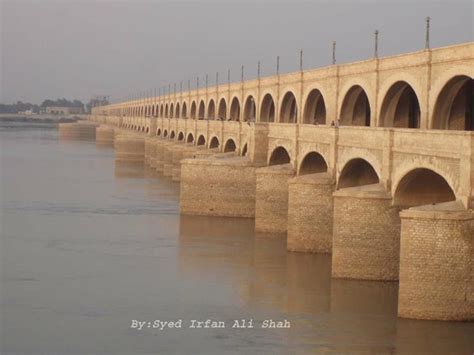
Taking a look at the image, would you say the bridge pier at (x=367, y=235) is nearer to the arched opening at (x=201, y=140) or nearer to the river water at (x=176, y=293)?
the river water at (x=176, y=293)

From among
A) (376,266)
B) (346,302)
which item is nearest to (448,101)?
(376,266)

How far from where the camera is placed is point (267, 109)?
50.6 meters

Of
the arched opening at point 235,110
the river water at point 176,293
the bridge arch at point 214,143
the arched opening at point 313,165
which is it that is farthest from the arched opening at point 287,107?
the arched opening at point 235,110

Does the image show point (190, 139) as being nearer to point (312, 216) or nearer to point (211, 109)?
point (211, 109)

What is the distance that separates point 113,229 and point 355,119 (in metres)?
10.2

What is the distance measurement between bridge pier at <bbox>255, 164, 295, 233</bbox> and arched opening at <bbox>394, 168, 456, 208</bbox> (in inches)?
383

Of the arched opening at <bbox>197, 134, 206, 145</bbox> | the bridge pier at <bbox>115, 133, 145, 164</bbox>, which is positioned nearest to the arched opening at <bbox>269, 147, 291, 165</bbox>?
the arched opening at <bbox>197, 134, 206, 145</bbox>

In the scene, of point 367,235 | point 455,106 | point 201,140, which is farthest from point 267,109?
point 367,235

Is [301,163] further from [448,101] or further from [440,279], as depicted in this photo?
[440,279]

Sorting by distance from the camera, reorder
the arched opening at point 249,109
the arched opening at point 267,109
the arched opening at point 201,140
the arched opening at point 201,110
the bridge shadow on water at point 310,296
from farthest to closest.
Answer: the arched opening at point 201,110 < the arched opening at point 201,140 < the arched opening at point 249,109 < the arched opening at point 267,109 < the bridge shadow on water at point 310,296

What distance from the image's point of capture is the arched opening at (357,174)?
3048 centimetres

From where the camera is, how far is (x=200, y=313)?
75.6ft

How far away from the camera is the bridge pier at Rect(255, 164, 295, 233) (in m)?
35.2

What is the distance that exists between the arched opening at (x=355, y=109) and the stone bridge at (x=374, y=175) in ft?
0.17
